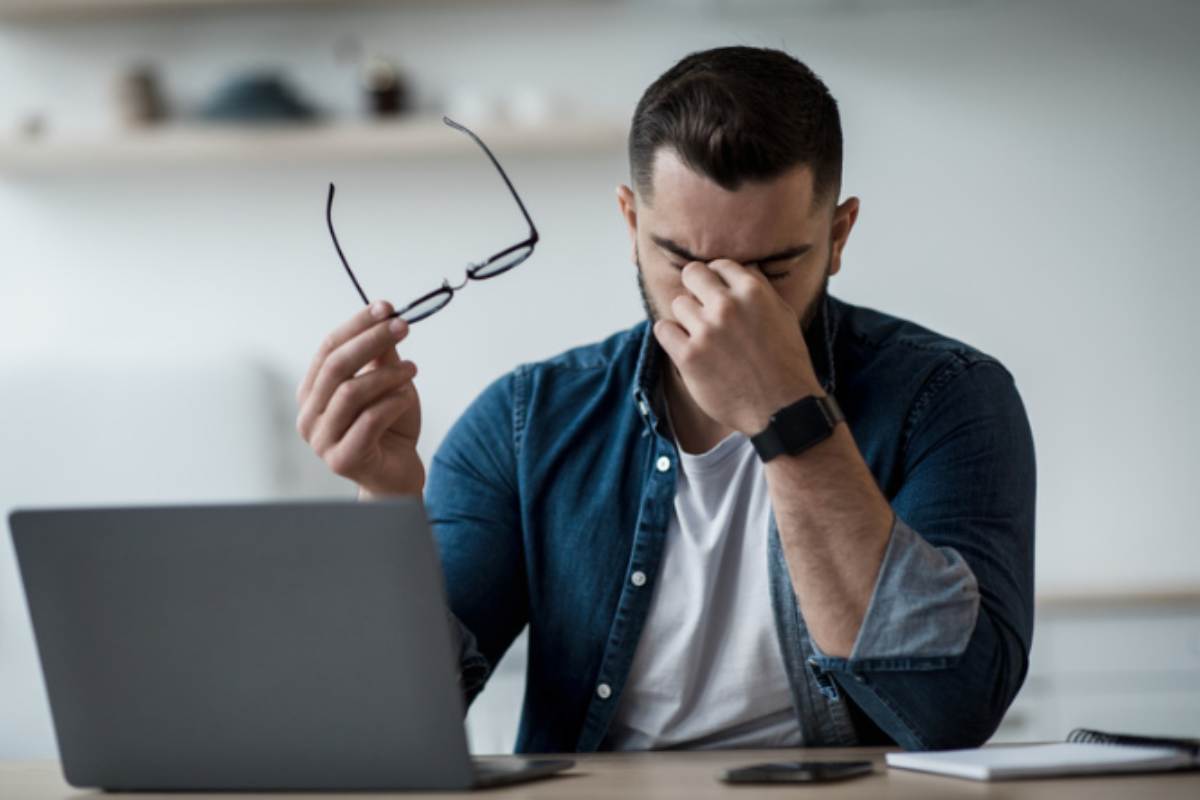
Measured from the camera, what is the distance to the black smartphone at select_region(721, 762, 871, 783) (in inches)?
36.9

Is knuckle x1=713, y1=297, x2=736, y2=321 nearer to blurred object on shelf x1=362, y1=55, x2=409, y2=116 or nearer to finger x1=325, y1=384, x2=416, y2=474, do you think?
finger x1=325, y1=384, x2=416, y2=474

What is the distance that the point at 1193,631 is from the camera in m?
2.56

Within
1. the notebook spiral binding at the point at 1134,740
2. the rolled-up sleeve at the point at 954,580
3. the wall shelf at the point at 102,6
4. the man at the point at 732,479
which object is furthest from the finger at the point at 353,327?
the wall shelf at the point at 102,6

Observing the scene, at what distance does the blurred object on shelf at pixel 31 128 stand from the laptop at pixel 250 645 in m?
2.00

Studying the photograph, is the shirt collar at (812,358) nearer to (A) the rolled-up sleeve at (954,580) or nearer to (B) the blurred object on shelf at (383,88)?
(A) the rolled-up sleeve at (954,580)

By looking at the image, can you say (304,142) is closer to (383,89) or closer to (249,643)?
(383,89)

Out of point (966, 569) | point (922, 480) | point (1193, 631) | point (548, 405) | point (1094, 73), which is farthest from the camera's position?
point (1094, 73)

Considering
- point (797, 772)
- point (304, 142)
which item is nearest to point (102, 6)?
point (304, 142)

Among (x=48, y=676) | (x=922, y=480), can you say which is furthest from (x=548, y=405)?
(x=48, y=676)

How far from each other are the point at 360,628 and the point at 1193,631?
2.09 metres

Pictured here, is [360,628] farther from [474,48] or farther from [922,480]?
[474,48]

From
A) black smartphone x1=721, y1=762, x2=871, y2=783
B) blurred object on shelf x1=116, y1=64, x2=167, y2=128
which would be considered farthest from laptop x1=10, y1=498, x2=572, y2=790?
blurred object on shelf x1=116, y1=64, x2=167, y2=128

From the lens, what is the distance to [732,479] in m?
1.42

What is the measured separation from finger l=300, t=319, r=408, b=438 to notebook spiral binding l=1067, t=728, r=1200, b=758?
63 centimetres
